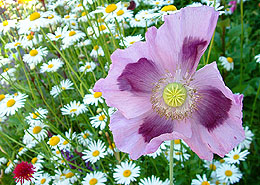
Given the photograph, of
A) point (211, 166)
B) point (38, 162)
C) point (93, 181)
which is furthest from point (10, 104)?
point (211, 166)

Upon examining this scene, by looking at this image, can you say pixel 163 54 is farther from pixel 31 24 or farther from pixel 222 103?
pixel 31 24

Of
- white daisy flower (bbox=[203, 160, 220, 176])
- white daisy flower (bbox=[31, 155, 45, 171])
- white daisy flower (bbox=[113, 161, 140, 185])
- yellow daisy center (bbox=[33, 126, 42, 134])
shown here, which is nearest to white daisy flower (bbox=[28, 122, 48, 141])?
yellow daisy center (bbox=[33, 126, 42, 134])

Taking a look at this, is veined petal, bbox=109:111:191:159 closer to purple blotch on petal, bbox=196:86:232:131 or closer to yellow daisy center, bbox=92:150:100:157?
purple blotch on petal, bbox=196:86:232:131

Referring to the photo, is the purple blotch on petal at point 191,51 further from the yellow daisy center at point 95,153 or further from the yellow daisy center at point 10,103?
the yellow daisy center at point 10,103

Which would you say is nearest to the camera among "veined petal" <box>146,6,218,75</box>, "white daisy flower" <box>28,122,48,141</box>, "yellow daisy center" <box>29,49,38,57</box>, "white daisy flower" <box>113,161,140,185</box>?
"veined petal" <box>146,6,218,75</box>

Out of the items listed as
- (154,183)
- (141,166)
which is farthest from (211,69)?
(141,166)

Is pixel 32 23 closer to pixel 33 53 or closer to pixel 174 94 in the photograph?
pixel 33 53
